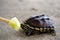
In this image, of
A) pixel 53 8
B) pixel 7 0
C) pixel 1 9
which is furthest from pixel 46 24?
pixel 7 0

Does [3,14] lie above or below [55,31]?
above

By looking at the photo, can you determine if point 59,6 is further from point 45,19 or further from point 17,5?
point 45,19

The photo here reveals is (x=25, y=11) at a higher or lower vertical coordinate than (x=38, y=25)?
higher

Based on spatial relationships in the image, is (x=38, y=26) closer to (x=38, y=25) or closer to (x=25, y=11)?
(x=38, y=25)

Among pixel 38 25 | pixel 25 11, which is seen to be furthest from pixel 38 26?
pixel 25 11

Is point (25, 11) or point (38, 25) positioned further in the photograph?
point (25, 11)

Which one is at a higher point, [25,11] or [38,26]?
[25,11]
